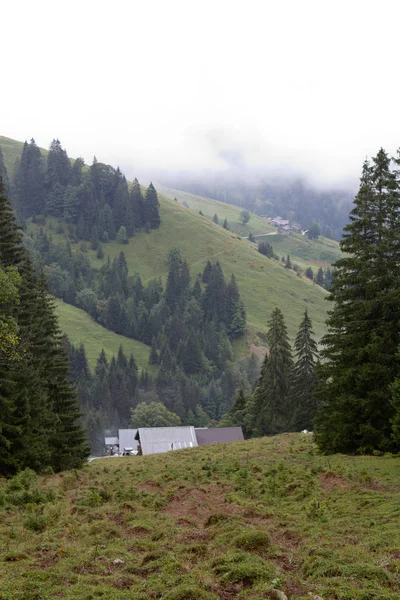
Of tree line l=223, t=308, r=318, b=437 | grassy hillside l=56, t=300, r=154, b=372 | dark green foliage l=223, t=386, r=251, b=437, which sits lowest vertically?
grassy hillside l=56, t=300, r=154, b=372

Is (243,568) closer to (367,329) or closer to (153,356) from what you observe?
(367,329)

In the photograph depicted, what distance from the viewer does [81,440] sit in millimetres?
37562

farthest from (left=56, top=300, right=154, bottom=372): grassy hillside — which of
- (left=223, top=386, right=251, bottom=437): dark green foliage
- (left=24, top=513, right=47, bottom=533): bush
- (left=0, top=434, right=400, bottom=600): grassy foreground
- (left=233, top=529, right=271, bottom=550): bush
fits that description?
(left=233, top=529, right=271, bottom=550): bush

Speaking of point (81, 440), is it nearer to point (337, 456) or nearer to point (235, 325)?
point (337, 456)

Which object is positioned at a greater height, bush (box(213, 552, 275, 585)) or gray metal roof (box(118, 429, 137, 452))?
bush (box(213, 552, 275, 585))

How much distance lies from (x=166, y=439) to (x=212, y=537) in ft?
207

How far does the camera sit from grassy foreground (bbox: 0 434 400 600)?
1005 centimetres

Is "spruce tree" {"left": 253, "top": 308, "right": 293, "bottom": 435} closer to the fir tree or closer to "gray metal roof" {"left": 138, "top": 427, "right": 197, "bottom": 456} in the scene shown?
"gray metal roof" {"left": 138, "top": 427, "right": 197, "bottom": 456}

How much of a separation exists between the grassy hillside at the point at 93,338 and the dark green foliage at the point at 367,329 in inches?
5423

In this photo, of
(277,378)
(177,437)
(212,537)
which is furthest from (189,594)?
(177,437)

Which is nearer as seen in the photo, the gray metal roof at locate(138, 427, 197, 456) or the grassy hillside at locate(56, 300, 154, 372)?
the gray metal roof at locate(138, 427, 197, 456)

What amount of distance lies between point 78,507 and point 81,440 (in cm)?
2036

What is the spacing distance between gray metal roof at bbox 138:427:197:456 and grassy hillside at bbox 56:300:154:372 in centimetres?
8830

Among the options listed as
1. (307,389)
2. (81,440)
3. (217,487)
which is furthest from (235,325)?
(217,487)
